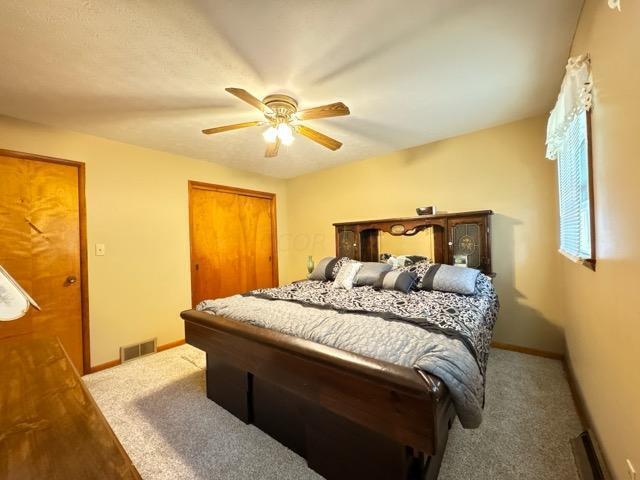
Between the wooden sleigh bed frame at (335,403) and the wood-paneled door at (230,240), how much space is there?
1.85 meters

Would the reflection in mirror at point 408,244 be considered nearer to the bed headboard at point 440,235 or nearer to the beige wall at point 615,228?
the bed headboard at point 440,235

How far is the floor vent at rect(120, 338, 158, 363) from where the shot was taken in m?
2.80

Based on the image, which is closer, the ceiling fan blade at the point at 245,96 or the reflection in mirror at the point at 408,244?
the ceiling fan blade at the point at 245,96

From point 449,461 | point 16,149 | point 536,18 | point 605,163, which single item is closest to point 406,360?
point 449,461

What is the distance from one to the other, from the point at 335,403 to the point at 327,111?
174 cm

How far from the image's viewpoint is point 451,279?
2.42m

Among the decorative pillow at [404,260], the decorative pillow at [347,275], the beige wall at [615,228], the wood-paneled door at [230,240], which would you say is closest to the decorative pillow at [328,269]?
the decorative pillow at [347,275]

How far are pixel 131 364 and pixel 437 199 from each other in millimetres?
3804

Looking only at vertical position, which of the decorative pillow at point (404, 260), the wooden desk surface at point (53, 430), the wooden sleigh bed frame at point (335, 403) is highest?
the decorative pillow at point (404, 260)

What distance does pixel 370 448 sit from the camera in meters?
1.24

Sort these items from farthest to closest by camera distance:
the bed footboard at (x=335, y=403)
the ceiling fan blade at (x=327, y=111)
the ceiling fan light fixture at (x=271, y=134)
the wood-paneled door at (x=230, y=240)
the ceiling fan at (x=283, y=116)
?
1. the wood-paneled door at (x=230, y=240)
2. the ceiling fan light fixture at (x=271, y=134)
3. the ceiling fan at (x=283, y=116)
4. the ceiling fan blade at (x=327, y=111)
5. the bed footboard at (x=335, y=403)

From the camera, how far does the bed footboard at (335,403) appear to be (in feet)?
3.41

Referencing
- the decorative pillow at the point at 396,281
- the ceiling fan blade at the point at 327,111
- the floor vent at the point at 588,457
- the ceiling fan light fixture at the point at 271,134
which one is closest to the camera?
the floor vent at the point at 588,457

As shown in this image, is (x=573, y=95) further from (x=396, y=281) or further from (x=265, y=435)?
(x=265, y=435)
